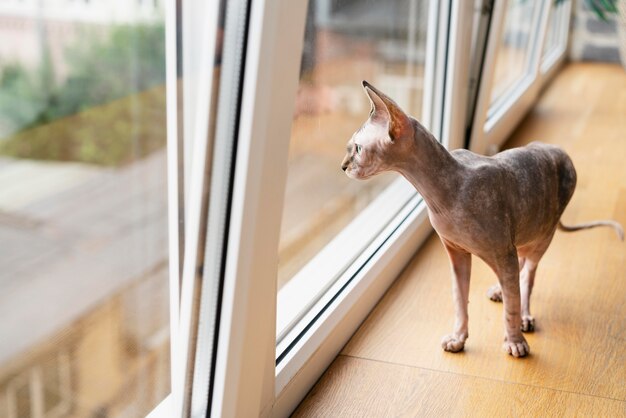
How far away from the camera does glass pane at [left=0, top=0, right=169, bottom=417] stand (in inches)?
30.1

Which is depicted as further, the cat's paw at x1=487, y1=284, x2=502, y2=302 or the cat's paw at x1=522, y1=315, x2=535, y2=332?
the cat's paw at x1=487, y1=284, x2=502, y2=302

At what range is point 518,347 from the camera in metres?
1.55

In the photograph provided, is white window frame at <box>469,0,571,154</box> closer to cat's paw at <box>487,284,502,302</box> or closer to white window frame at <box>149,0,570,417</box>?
cat's paw at <box>487,284,502,302</box>

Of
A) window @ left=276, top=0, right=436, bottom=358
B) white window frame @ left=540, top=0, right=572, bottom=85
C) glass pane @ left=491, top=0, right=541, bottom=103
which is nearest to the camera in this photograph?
window @ left=276, top=0, right=436, bottom=358

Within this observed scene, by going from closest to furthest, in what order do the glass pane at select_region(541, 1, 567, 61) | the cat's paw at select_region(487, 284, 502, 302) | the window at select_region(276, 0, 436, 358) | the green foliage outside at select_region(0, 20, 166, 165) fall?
the green foliage outside at select_region(0, 20, 166, 165) < the window at select_region(276, 0, 436, 358) < the cat's paw at select_region(487, 284, 502, 302) < the glass pane at select_region(541, 1, 567, 61)

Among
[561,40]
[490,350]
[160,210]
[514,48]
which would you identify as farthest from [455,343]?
[561,40]

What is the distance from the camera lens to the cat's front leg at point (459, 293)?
1.50 meters

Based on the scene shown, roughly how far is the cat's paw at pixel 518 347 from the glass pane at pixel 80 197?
79cm

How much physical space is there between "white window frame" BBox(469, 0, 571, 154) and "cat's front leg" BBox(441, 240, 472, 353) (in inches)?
43.7

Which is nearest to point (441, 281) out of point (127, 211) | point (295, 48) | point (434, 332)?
point (434, 332)

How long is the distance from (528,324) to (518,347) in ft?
0.44

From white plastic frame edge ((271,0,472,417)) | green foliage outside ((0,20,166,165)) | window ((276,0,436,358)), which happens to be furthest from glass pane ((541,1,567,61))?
green foliage outside ((0,20,166,165))

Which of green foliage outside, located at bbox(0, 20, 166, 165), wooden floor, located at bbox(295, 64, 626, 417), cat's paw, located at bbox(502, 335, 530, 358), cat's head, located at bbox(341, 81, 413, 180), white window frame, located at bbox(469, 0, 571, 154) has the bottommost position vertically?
wooden floor, located at bbox(295, 64, 626, 417)

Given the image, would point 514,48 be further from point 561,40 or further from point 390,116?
point 390,116
